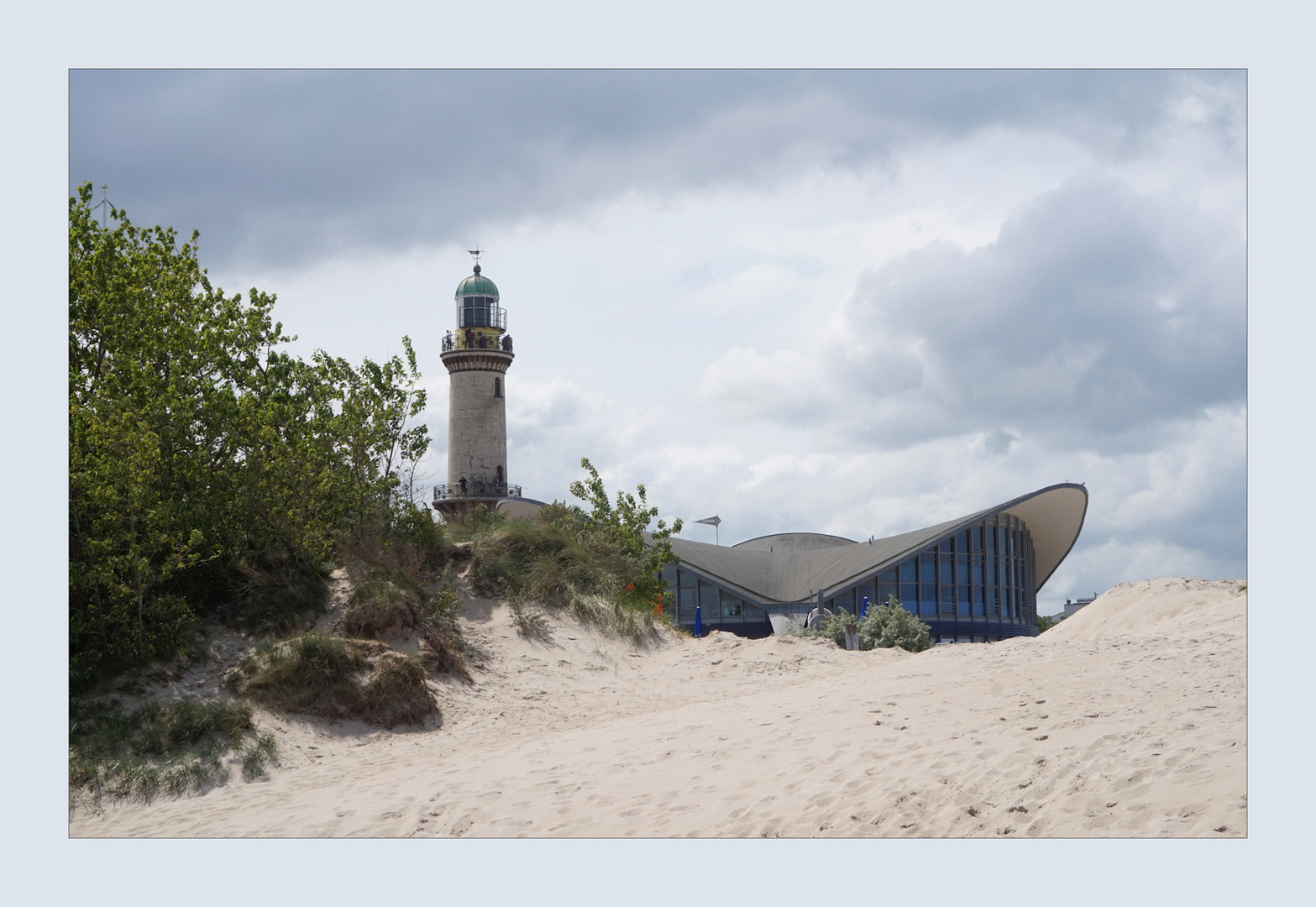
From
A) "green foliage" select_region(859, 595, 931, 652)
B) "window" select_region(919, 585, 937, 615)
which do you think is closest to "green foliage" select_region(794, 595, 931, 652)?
"green foliage" select_region(859, 595, 931, 652)

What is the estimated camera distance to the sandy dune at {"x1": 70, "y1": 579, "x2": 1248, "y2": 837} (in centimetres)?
674

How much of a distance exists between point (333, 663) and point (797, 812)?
7.65 m

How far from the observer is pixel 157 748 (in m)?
10.6

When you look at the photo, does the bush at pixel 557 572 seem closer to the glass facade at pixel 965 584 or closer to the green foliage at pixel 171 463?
the green foliage at pixel 171 463

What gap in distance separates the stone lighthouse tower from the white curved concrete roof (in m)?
8.35

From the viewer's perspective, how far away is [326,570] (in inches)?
607

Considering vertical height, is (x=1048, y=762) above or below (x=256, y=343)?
below

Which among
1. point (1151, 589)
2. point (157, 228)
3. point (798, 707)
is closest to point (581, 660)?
point (798, 707)

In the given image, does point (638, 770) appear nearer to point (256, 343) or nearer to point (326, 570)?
point (326, 570)

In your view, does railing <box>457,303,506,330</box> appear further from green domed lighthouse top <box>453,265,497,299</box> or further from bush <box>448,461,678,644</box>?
bush <box>448,461,678,644</box>

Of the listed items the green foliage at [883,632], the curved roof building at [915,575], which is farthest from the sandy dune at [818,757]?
the curved roof building at [915,575]

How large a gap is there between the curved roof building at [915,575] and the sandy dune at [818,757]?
20.8 metres

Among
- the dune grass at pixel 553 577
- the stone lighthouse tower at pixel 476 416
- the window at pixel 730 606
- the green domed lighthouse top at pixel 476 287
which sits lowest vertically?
the window at pixel 730 606

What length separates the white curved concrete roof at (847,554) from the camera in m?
37.8
